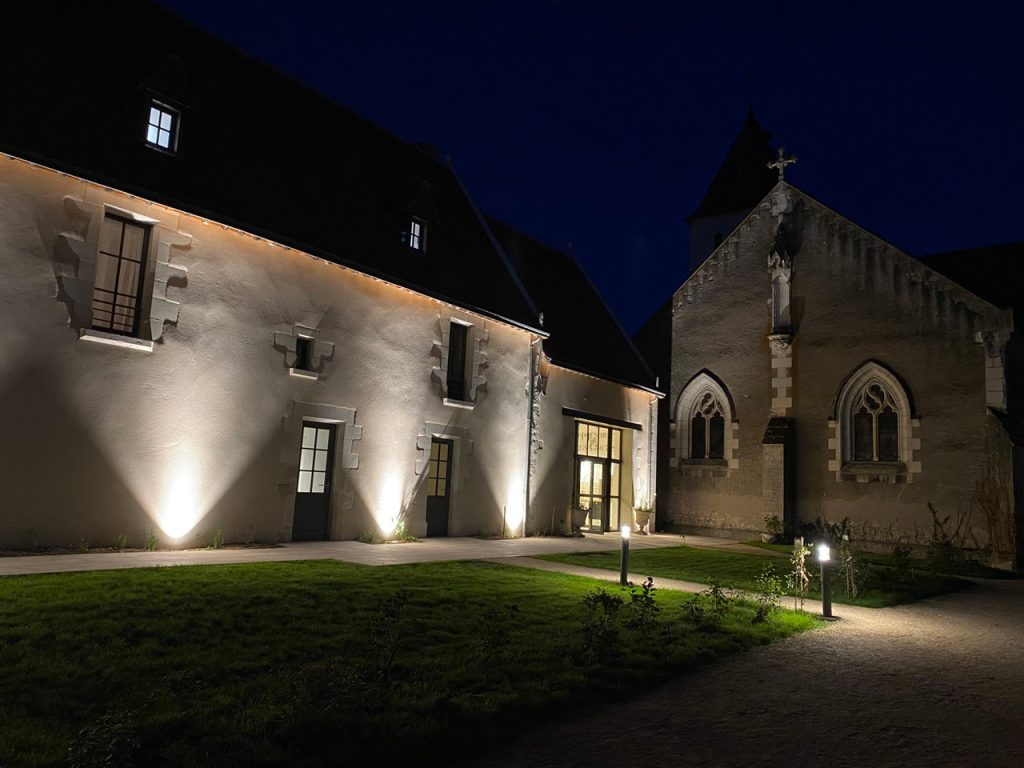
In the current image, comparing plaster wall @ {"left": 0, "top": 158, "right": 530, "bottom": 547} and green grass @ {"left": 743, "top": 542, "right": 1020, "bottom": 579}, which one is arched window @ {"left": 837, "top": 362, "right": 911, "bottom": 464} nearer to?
green grass @ {"left": 743, "top": 542, "right": 1020, "bottom": 579}

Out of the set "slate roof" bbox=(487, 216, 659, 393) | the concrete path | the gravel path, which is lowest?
the gravel path

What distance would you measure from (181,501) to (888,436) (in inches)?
566

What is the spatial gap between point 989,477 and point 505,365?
32.6ft

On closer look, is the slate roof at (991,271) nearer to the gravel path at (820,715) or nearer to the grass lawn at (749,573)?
the grass lawn at (749,573)

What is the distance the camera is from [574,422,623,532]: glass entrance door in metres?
18.1

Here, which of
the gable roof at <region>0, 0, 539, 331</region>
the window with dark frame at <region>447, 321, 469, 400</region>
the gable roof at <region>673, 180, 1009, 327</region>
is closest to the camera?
the gable roof at <region>0, 0, 539, 331</region>

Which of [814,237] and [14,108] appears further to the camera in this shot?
[814,237]

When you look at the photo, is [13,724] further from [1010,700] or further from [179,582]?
[1010,700]

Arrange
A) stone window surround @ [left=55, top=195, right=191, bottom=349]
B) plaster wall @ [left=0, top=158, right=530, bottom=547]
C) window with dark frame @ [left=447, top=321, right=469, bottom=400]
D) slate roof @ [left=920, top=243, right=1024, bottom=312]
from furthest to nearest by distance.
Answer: slate roof @ [left=920, top=243, right=1024, bottom=312] → window with dark frame @ [left=447, top=321, right=469, bottom=400] → stone window surround @ [left=55, top=195, right=191, bottom=349] → plaster wall @ [left=0, top=158, right=530, bottom=547]

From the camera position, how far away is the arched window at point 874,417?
16656mm

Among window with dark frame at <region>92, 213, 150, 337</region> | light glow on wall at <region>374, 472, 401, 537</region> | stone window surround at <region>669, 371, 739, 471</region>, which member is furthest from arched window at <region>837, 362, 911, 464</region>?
window with dark frame at <region>92, 213, 150, 337</region>

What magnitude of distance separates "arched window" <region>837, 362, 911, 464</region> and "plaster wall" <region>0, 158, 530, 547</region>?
27.3 ft

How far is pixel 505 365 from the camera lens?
51.8 ft

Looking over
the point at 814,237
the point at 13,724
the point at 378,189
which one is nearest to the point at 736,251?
the point at 814,237
